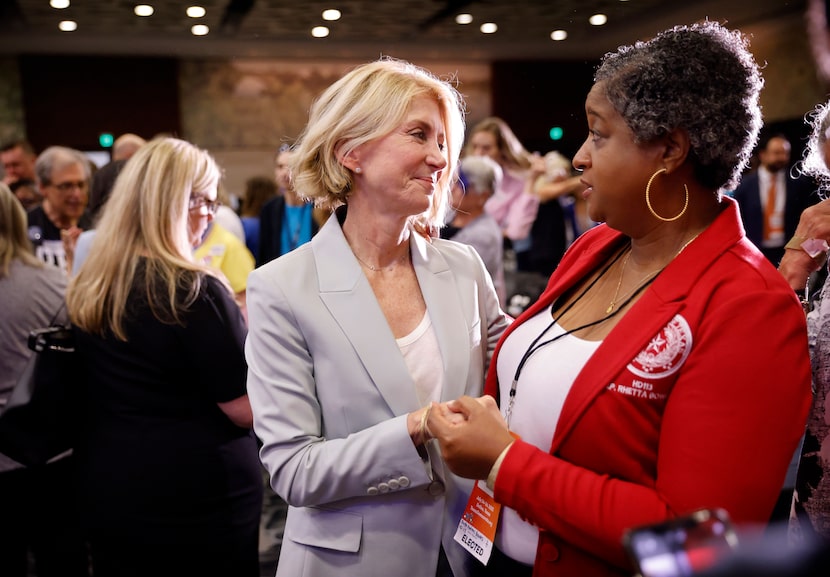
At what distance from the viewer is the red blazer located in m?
1.03

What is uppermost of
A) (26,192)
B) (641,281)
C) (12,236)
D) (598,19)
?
(598,19)

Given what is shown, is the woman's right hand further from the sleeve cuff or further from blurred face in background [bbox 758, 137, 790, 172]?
blurred face in background [bbox 758, 137, 790, 172]

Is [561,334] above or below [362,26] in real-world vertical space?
below

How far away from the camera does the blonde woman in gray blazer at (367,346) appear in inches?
57.2

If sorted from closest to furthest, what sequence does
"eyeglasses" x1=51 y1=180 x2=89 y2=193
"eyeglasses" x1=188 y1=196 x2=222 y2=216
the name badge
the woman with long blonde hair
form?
the name badge, the woman with long blonde hair, "eyeglasses" x1=188 y1=196 x2=222 y2=216, "eyeglasses" x1=51 y1=180 x2=89 y2=193

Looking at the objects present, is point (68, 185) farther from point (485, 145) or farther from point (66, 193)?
point (485, 145)

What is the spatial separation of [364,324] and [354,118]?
454mm

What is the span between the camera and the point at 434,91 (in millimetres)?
1670

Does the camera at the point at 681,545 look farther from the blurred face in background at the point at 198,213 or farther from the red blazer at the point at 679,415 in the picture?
the blurred face in background at the point at 198,213

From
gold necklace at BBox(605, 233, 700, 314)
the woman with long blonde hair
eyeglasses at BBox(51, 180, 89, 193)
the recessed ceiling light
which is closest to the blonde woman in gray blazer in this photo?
gold necklace at BBox(605, 233, 700, 314)

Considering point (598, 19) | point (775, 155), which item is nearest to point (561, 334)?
point (775, 155)

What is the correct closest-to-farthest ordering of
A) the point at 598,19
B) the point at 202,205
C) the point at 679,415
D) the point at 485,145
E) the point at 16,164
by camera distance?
the point at 679,415 < the point at 202,205 < the point at 485,145 < the point at 16,164 < the point at 598,19

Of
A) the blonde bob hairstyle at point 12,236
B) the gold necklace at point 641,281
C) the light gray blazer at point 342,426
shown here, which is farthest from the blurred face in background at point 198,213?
the gold necklace at point 641,281

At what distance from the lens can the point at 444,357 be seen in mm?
1585
